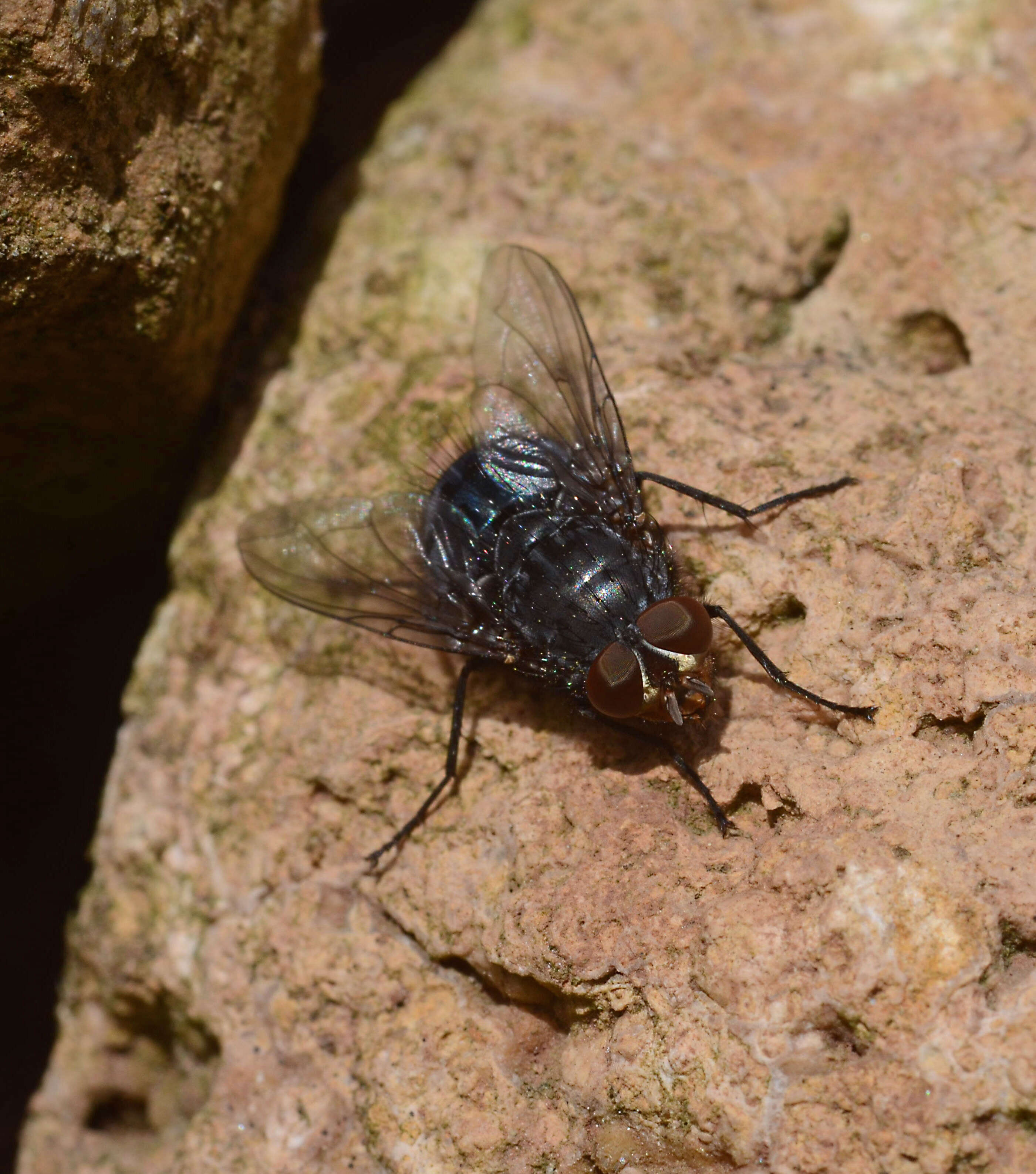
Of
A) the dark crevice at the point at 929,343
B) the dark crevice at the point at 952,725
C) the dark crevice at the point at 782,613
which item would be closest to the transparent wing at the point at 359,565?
the dark crevice at the point at 782,613

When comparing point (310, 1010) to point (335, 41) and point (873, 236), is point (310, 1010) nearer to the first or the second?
point (873, 236)

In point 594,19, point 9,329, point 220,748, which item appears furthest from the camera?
point 594,19

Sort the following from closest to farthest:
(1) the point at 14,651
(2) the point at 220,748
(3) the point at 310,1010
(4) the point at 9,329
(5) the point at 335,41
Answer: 1. (4) the point at 9,329
2. (3) the point at 310,1010
3. (2) the point at 220,748
4. (1) the point at 14,651
5. (5) the point at 335,41

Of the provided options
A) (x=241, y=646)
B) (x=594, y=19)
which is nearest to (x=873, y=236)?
(x=594, y=19)

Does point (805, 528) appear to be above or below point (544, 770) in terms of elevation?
above

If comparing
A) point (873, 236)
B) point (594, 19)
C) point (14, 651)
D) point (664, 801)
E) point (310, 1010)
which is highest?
point (594, 19)

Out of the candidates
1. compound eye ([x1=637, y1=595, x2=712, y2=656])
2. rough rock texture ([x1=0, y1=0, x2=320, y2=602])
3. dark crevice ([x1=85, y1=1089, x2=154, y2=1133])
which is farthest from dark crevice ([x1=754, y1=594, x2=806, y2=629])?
dark crevice ([x1=85, y1=1089, x2=154, y2=1133])

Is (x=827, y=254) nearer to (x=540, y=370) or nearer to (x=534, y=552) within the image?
(x=540, y=370)
